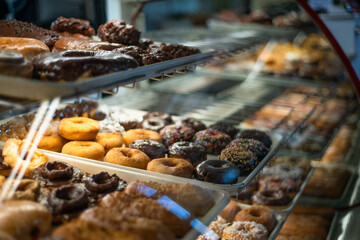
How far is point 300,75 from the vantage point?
15.5ft

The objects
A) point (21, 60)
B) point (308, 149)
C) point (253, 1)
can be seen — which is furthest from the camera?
point (253, 1)

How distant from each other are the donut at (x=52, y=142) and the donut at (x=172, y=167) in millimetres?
531

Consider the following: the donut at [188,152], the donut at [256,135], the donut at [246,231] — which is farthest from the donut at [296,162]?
the donut at [188,152]

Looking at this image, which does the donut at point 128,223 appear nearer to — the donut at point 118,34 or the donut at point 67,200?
the donut at point 67,200

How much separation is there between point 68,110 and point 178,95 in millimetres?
1610

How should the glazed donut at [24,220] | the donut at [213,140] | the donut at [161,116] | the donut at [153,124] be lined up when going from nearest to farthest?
the glazed donut at [24,220] → the donut at [213,140] → the donut at [153,124] → the donut at [161,116]

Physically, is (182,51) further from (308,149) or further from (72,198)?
(308,149)

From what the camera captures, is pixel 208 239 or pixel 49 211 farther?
pixel 208 239

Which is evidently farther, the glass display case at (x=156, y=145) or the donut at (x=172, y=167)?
the donut at (x=172, y=167)

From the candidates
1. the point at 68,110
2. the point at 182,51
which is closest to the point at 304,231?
the point at 182,51

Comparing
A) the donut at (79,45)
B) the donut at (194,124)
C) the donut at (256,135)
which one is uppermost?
the donut at (79,45)

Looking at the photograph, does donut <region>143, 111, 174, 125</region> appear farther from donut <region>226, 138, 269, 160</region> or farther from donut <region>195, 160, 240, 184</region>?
donut <region>195, 160, 240, 184</region>

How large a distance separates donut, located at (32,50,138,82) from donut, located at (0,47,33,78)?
0.05m

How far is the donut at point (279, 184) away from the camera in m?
2.85
